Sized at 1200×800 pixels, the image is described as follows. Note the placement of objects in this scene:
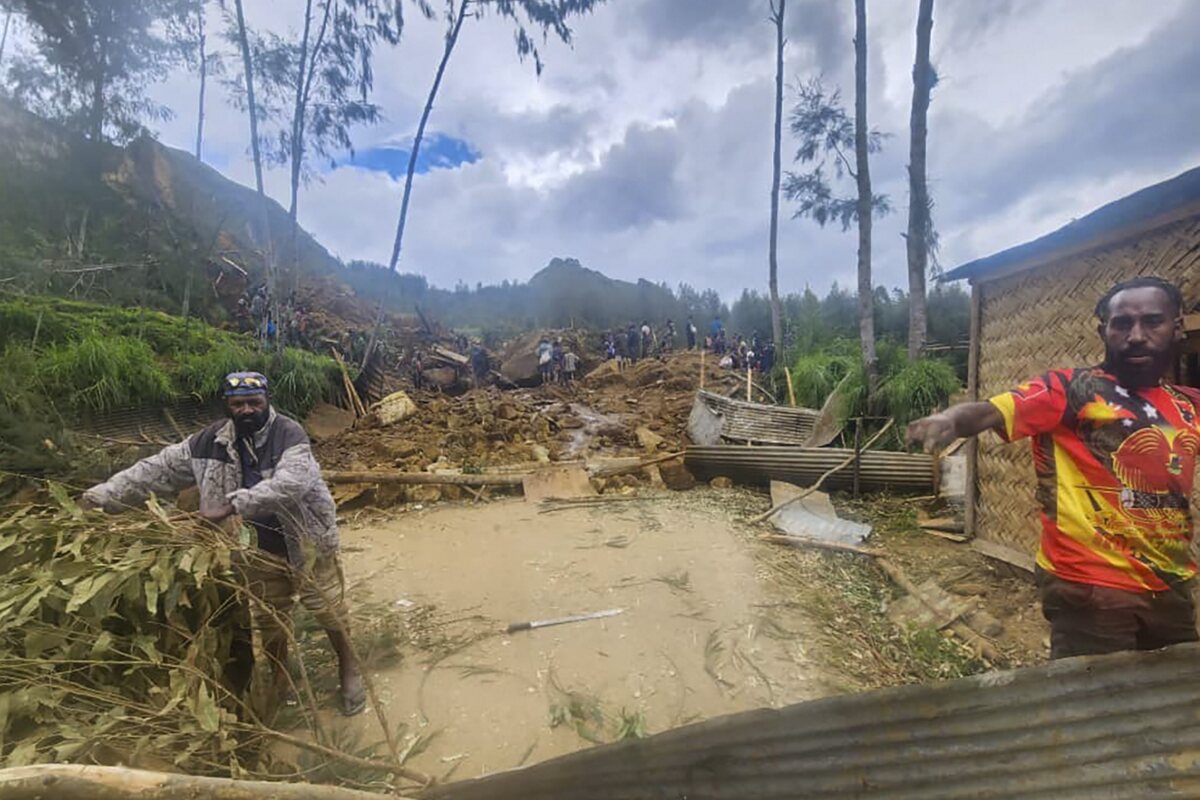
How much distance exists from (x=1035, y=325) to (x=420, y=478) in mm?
5999

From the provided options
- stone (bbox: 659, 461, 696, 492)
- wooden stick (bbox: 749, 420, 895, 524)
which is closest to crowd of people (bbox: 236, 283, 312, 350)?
stone (bbox: 659, 461, 696, 492)

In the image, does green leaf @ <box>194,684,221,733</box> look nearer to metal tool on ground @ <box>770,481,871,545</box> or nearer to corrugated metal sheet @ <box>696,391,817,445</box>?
metal tool on ground @ <box>770,481,871,545</box>

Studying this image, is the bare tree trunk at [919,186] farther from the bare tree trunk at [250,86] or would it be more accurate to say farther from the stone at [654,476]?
the bare tree trunk at [250,86]

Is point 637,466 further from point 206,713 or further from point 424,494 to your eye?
point 206,713

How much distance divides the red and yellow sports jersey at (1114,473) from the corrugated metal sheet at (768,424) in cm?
659

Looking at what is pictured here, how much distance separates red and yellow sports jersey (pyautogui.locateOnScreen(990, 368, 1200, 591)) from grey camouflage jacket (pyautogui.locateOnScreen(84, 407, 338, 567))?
2.53m

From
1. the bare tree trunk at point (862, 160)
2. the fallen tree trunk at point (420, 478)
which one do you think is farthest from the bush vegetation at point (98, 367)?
the bare tree trunk at point (862, 160)

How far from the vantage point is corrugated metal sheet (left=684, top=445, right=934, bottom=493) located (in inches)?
243

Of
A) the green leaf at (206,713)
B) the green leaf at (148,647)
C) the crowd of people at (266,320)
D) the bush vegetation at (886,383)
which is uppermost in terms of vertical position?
the crowd of people at (266,320)

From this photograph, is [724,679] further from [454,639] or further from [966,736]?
[966,736]

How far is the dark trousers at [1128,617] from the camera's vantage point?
1550mm

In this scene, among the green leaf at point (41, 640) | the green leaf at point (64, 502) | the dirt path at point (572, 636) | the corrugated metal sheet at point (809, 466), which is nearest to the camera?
Result: the green leaf at point (41, 640)

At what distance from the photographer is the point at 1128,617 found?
1555 mm

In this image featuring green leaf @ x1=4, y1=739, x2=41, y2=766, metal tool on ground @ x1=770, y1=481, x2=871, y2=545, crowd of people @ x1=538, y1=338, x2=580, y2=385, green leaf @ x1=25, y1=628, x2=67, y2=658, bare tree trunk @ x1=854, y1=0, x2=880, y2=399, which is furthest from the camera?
crowd of people @ x1=538, y1=338, x2=580, y2=385
